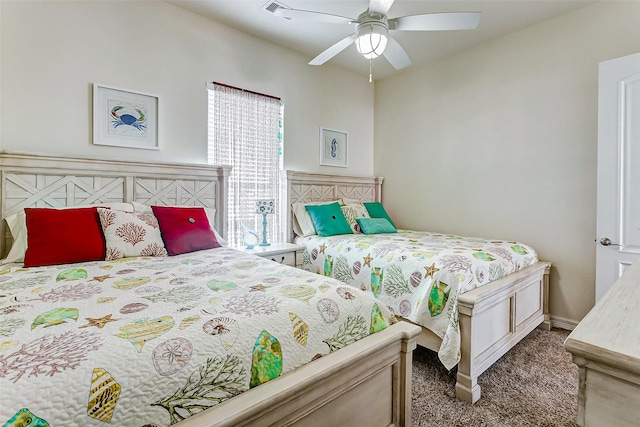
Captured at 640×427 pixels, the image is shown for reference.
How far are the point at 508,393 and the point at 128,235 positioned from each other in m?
2.51

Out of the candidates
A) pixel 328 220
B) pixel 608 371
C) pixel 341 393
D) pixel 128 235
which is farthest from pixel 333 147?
pixel 608 371

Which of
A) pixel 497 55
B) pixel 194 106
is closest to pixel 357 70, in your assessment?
pixel 497 55

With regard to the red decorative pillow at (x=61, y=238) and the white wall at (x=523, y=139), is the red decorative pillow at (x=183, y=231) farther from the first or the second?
the white wall at (x=523, y=139)

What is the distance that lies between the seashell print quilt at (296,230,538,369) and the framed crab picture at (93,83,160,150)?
5.91 ft

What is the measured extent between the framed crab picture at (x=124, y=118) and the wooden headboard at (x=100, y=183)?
0.21m

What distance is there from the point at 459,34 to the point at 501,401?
3.20 metres

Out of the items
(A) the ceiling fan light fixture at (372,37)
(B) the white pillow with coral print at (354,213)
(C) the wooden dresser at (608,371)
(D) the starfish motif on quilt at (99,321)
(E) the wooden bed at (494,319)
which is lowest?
(E) the wooden bed at (494,319)

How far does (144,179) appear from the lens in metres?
2.51

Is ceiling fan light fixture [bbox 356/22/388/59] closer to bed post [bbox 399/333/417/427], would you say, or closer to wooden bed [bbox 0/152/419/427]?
wooden bed [bbox 0/152/419/427]

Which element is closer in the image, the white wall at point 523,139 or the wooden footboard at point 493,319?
the wooden footboard at point 493,319

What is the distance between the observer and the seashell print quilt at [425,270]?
74.8 inches

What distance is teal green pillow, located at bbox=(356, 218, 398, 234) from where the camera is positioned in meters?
3.32

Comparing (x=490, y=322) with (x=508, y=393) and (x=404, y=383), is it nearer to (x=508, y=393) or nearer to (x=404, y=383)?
(x=508, y=393)

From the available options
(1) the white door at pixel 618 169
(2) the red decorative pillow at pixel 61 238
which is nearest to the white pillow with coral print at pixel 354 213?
(1) the white door at pixel 618 169
